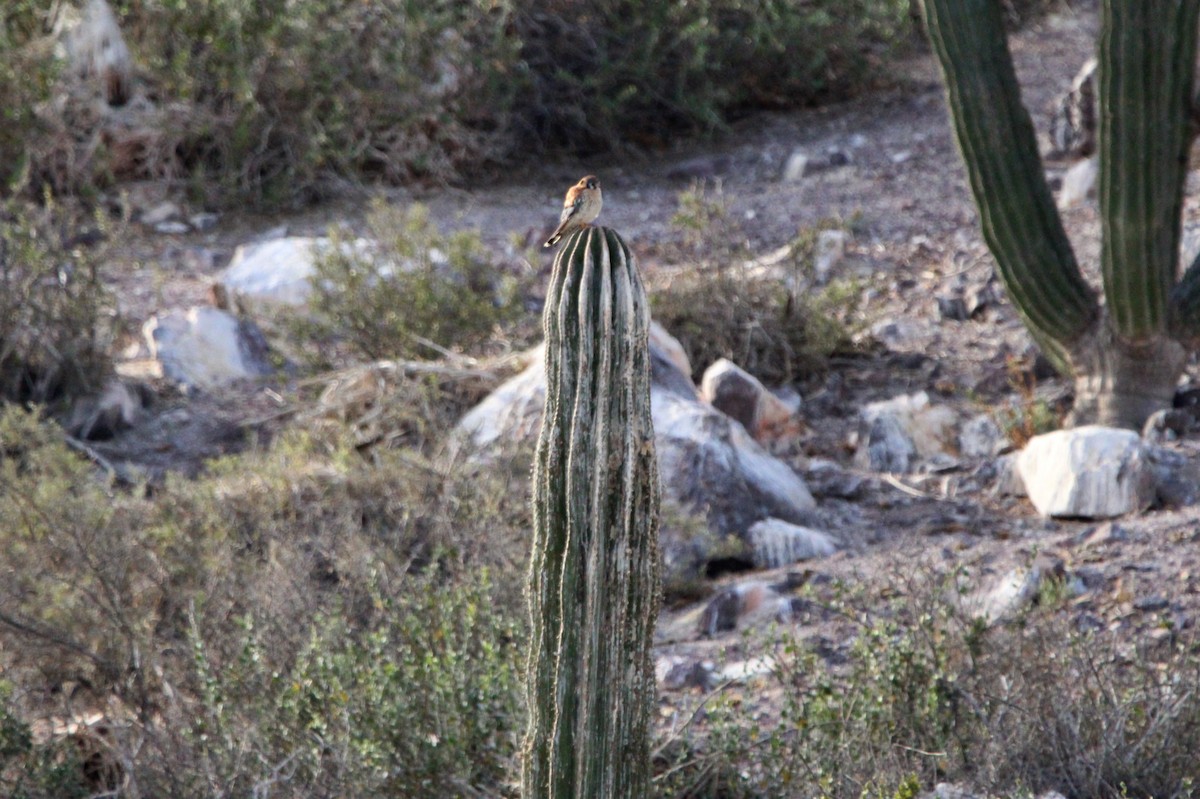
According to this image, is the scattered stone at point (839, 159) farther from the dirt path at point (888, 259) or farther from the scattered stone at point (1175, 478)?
the scattered stone at point (1175, 478)

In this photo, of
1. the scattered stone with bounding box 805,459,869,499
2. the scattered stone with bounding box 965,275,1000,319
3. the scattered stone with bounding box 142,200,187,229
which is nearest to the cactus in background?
the scattered stone with bounding box 805,459,869,499

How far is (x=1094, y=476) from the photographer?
5.07 metres

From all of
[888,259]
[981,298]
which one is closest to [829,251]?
[888,259]

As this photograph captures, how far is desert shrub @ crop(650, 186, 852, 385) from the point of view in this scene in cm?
654

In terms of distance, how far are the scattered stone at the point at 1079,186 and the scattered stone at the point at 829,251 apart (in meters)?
1.38

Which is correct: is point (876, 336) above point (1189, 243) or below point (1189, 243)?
below

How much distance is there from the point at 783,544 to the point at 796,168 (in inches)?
195

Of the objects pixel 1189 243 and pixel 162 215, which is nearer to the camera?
pixel 1189 243

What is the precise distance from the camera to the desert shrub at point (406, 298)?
6297 mm

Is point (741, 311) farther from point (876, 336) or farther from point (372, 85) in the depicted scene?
point (372, 85)

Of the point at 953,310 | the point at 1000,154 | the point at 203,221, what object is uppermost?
the point at 1000,154

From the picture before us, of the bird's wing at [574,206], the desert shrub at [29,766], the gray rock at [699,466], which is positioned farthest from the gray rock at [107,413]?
the bird's wing at [574,206]

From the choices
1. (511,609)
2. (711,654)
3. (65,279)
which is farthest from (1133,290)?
(65,279)

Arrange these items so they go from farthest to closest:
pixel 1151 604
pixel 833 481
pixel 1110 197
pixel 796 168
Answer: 1. pixel 796 168
2. pixel 833 481
3. pixel 1110 197
4. pixel 1151 604
